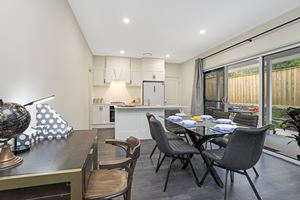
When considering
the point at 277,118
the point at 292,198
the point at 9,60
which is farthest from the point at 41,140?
the point at 277,118

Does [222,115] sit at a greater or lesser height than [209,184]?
greater

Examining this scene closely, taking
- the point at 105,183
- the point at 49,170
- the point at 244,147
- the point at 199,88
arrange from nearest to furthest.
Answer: the point at 49,170 → the point at 105,183 → the point at 244,147 → the point at 199,88

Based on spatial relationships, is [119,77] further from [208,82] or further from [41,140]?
[41,140]

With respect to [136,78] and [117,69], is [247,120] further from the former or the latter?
[117,69]

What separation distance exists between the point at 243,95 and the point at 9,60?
548cm

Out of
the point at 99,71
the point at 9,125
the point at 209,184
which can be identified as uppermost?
the point at 99,71

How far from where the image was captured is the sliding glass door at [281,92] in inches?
118

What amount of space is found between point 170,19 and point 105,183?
3098mm

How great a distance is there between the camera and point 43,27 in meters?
1.82

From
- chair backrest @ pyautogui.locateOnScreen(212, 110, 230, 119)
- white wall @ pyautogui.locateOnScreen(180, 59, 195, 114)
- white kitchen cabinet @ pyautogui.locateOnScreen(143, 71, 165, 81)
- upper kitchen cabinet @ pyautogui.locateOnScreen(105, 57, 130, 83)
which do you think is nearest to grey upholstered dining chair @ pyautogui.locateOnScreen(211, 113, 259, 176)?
chair backrest @ pyautogui.locateOnScreen(212, 110, 230, 119)

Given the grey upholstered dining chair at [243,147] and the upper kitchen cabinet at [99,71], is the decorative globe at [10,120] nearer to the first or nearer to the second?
the grey upholstered dining chair at [243,147]

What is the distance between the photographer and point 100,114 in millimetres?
6008

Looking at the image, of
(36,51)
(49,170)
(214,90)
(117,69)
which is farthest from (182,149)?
(117,69)

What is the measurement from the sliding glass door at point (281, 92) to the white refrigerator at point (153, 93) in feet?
12.1
